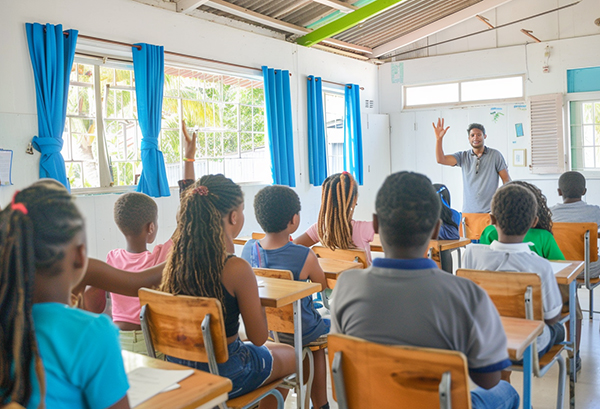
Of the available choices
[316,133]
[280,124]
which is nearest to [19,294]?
[280,124]

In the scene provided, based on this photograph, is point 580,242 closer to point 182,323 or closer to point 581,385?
point 581,385

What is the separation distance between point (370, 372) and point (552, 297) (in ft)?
3.78

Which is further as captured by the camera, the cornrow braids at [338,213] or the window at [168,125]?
the window at [168,125]

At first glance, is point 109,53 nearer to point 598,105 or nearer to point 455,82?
point 455,82

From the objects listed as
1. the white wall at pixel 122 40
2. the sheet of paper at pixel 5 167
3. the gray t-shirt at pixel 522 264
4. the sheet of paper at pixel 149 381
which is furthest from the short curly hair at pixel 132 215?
the sheet of paper at pixel 5 167

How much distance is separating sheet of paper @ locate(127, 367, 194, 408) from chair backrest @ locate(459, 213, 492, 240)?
11.8 feet

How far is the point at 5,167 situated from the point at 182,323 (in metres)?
3.14

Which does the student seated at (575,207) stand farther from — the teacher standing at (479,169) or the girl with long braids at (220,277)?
the girl with long braids at (220,277)

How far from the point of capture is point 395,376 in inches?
46.6

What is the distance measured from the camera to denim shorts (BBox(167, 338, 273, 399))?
177cm

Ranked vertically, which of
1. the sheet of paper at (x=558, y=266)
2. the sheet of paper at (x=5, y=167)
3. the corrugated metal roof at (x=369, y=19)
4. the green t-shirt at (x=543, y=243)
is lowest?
the sheet of paper at (x=558, y=266)

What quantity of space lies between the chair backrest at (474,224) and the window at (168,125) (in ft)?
9.98

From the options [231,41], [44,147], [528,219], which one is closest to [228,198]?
[528,219]

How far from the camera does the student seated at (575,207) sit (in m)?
3.57
